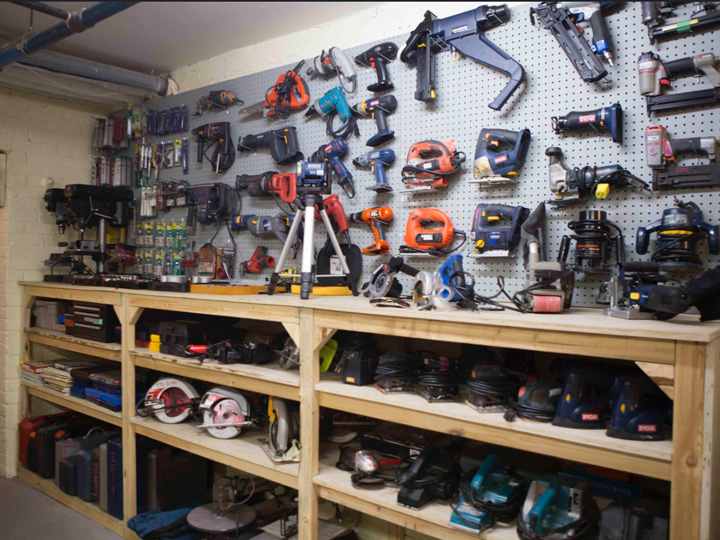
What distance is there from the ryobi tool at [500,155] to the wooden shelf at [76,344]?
2.20 metres

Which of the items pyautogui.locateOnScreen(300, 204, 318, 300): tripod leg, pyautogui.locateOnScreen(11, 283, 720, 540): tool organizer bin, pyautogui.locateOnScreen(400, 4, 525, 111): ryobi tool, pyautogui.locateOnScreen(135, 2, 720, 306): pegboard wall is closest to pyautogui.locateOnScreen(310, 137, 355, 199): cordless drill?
pyautogui.locateOnScreen(135, 2, 720, 306): pegboard wall

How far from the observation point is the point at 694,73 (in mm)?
1723

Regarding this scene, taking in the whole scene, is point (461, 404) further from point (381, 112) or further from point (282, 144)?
point (282, 144)

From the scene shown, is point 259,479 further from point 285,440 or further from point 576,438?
point 576,438

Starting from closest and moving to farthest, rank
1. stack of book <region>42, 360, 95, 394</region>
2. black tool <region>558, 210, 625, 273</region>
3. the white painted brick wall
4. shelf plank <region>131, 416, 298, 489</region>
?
1. black tool <region>558, 210, 625, 273</region>
2. shelf plank <region>131, 416, 298, 489</region>
3. stack of book <region>42, 360, 95, 394</region>
4. the white painted brick wall

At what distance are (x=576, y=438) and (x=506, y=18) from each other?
5.45ft

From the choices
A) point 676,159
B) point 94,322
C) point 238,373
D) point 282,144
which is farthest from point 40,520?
point 676,159

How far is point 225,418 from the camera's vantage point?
8.14 feet

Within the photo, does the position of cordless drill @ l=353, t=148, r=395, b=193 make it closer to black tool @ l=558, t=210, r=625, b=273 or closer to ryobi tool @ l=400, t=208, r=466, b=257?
ryobi tool @ l=400, t=208, r=466, b=257

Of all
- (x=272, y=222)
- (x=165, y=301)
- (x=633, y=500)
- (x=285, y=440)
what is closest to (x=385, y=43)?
(x=272, y=222)

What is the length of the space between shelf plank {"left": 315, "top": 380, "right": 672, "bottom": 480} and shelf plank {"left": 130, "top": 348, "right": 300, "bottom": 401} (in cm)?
18

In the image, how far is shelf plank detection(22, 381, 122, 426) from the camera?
9.41ft

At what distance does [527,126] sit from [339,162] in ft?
3.12

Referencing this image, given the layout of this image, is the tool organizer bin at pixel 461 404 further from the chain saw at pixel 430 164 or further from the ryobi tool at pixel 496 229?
the chain saw at pixel 430 164
